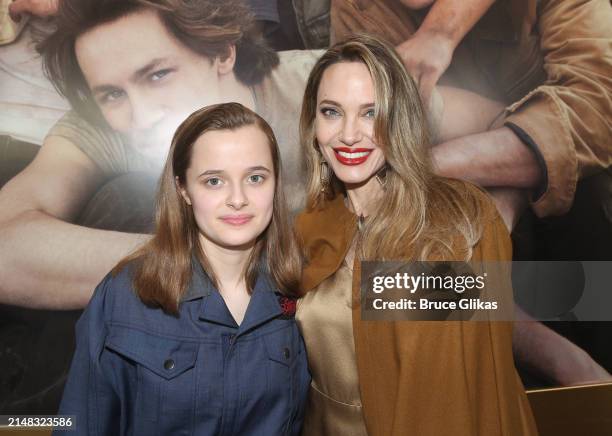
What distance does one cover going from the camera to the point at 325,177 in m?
2.01

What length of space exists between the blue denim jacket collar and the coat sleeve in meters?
1.81

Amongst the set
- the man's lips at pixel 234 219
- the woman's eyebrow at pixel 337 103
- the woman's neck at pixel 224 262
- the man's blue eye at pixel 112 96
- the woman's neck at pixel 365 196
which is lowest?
the woman's neck at pixel 224 262

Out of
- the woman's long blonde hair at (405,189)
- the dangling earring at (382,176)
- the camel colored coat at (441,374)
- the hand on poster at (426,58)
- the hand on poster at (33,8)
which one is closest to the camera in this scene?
the camel colored coat at (441,374)

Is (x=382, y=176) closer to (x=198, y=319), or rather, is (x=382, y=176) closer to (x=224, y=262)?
(x=224, y=262)

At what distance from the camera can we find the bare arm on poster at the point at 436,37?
102 inches

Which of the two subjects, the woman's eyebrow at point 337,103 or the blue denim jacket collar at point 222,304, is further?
the woman's eyebrow at point 337,103

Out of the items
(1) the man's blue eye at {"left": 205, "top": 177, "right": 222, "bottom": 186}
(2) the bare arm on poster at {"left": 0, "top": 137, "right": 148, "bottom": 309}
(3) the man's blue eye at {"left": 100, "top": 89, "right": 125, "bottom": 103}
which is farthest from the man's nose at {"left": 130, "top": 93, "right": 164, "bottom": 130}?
(1) the man's blue eye at {"left": 205, "top": 177, "right": 222, "bottom": 186}

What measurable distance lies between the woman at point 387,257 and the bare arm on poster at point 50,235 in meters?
1.15

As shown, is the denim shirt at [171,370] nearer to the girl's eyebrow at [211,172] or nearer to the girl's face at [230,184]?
the girl's face at [230,184]

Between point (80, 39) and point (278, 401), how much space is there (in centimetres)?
189

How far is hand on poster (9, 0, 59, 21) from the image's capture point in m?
2.32

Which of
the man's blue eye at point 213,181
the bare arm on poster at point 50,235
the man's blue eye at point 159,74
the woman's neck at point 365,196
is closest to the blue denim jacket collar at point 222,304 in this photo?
the man's blue eye at point 213,181

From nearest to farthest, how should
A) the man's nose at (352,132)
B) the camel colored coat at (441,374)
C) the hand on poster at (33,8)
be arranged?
1. the camel colored coat at (441,374)
2. the man's nose at (352,132)
3. the hand on poster at (33,8)

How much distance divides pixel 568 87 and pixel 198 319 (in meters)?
2.36
